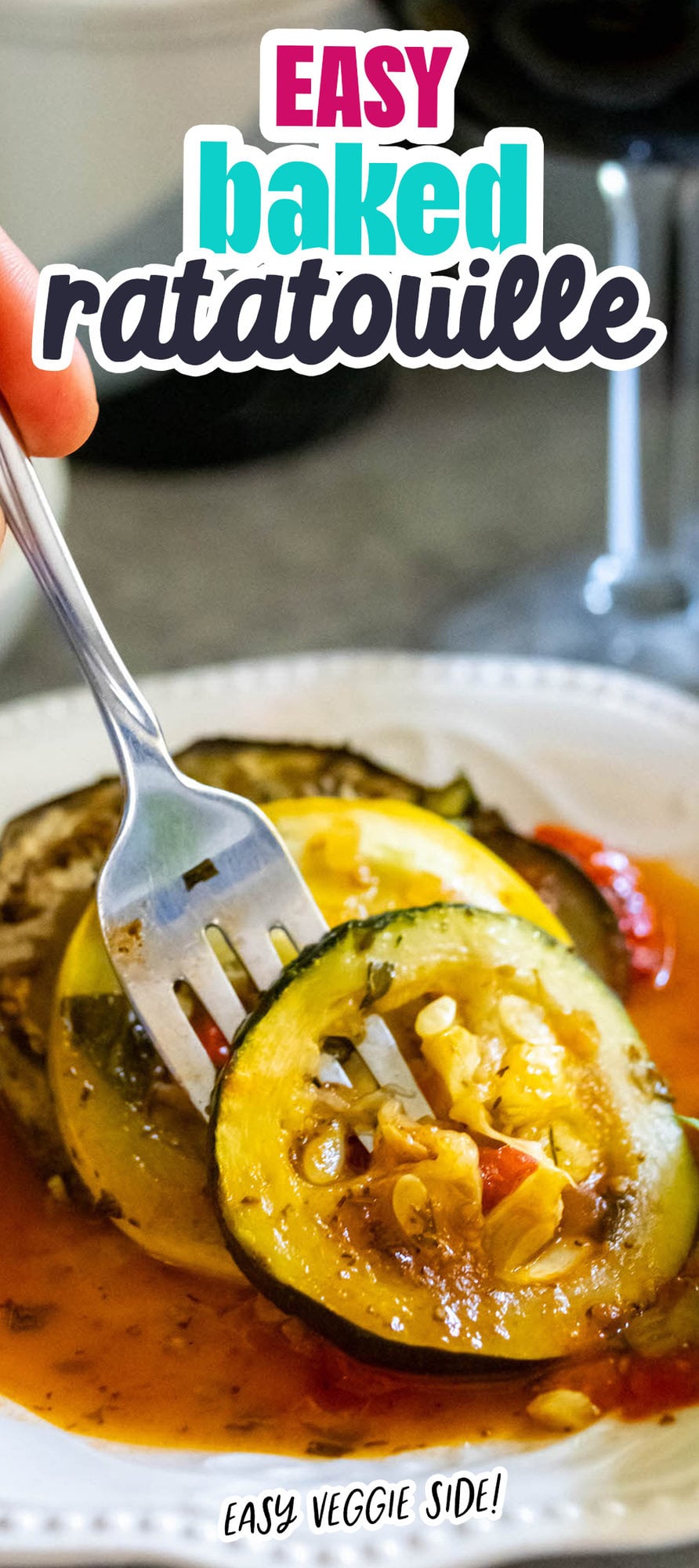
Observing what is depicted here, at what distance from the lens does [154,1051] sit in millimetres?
1092

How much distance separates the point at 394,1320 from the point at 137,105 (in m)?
1.69

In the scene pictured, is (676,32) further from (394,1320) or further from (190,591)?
(394,1320)

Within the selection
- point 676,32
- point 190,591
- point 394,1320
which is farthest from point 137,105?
point 394,1320

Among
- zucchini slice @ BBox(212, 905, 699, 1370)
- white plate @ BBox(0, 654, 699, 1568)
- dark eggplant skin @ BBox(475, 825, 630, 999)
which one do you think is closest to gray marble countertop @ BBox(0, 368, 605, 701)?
white plate @ BBox(0, 654, 699, 1568)

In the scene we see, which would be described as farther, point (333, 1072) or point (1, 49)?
point (1, 49)

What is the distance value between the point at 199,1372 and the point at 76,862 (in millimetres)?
415

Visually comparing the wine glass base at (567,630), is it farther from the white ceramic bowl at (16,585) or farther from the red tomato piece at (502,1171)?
the red tomato piece at (502,1171)

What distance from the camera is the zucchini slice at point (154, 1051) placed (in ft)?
3.44

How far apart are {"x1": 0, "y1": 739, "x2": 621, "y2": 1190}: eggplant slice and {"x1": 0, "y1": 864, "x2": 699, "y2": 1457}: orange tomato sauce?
66 millimetres

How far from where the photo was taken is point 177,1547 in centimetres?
87

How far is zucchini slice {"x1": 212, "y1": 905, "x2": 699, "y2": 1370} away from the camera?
944 millimetres

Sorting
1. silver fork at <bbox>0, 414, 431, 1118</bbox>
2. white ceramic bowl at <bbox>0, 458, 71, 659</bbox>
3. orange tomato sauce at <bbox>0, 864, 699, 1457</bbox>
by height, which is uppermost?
white ceramic bowl at <bbox>0, 458, 71, 659</bbox>

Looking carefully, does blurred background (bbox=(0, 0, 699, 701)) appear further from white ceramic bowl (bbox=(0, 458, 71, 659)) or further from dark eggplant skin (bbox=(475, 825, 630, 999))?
dark eggplant skin (bbox=(475, 825, 630, 999))

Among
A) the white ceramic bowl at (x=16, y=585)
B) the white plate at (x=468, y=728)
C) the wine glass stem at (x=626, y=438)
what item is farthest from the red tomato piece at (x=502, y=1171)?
the wine glass stem at (x=626, y=438)
